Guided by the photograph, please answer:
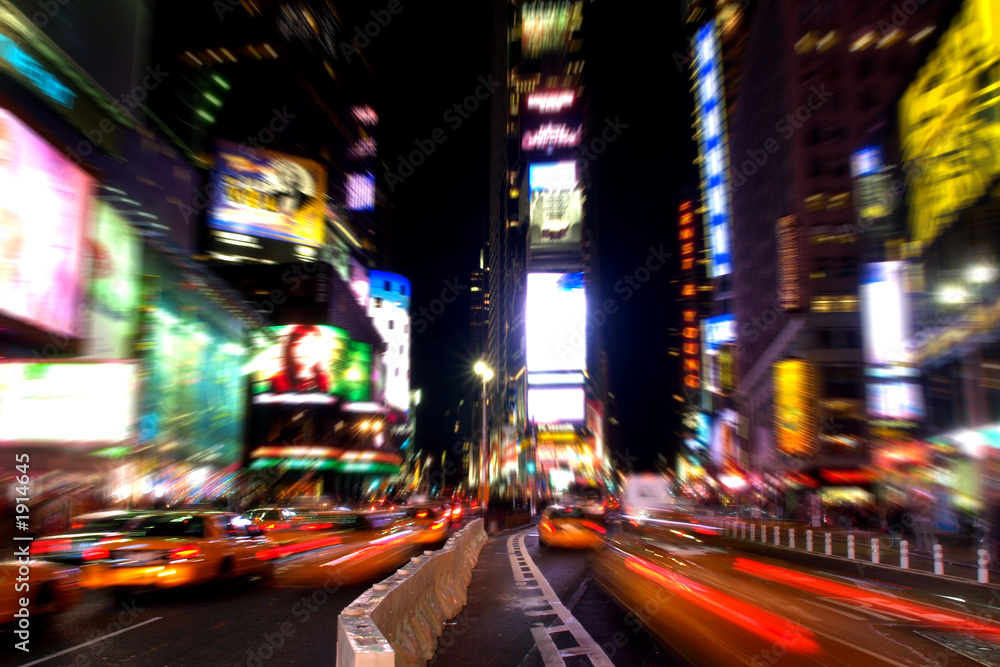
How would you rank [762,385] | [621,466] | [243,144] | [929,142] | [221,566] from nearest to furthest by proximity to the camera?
[221,566]
[929,142]
[243,144]
[762,385]
[621,466]

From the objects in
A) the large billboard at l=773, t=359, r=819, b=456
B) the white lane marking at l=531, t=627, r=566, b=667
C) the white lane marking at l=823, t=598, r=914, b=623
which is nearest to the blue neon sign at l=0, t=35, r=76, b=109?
the white lane marking at l=531, t=627, r=566, b=667

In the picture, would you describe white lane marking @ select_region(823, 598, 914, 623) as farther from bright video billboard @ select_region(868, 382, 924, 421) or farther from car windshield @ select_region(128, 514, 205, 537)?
bright video billboard @ select_region(868, 382, 924, 421)

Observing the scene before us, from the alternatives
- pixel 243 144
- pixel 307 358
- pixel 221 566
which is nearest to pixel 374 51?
pixel 243 144

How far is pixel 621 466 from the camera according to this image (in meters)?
118

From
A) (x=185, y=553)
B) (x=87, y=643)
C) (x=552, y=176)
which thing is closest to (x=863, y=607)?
(x=87, y=643)

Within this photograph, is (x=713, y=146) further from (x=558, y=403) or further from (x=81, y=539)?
(x=81, y=539)

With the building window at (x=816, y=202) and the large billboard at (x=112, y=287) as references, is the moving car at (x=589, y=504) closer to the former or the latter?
the large billboard at (x=112, y=287)

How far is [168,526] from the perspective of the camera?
37.2ft

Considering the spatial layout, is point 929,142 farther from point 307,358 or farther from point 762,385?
point 307,358

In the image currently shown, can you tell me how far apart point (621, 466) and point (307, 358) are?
206ft

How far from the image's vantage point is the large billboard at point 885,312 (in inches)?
1814

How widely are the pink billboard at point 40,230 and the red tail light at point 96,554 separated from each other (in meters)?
17.1

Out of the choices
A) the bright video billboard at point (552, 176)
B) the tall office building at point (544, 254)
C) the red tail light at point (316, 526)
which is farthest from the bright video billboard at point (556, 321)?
the red tail light at point (316, 526)

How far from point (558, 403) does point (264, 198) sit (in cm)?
5401
